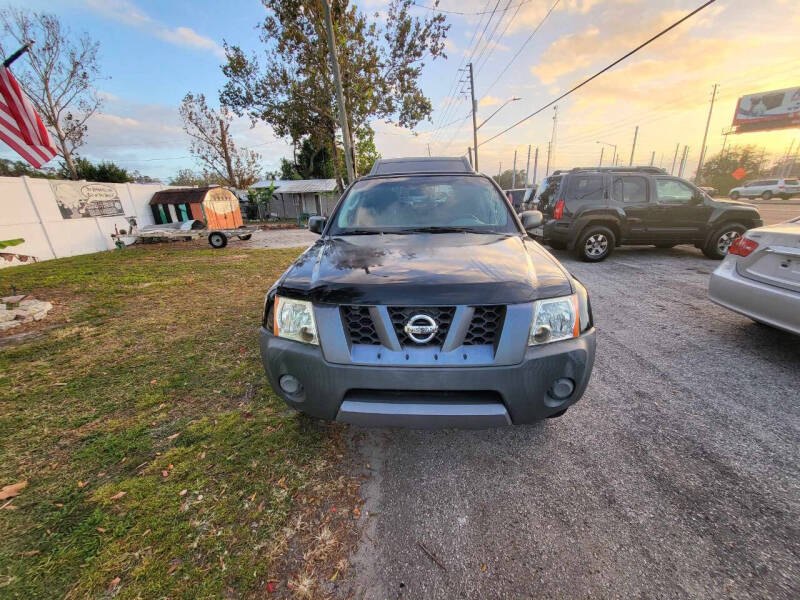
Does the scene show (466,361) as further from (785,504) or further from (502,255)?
(785,504)

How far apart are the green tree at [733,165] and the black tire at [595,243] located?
166 ft

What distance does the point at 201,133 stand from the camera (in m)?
28.5

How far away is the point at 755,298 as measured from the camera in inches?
115

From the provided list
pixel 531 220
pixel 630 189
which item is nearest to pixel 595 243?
pixel 630 189

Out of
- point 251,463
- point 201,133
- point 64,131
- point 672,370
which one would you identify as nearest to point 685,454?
point 672,370

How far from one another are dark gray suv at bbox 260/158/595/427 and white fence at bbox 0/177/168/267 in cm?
1338

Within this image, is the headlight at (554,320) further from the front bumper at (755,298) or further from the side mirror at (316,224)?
the front bumper at (755,298)

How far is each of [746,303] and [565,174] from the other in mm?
4722

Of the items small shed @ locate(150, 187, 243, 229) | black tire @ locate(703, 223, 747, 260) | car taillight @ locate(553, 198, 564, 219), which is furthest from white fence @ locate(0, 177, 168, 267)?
black tire @ locate(703, 223, 747, 260)

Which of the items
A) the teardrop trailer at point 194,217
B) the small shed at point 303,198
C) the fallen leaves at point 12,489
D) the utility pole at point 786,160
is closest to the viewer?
the fallen leaves at point 12,489

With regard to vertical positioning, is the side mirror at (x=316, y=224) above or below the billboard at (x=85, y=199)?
below

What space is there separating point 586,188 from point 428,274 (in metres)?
6.78

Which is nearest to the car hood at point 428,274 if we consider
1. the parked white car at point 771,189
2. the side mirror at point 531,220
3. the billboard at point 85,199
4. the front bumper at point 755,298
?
the side mirror at point 531,220

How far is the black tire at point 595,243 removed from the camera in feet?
22.5
